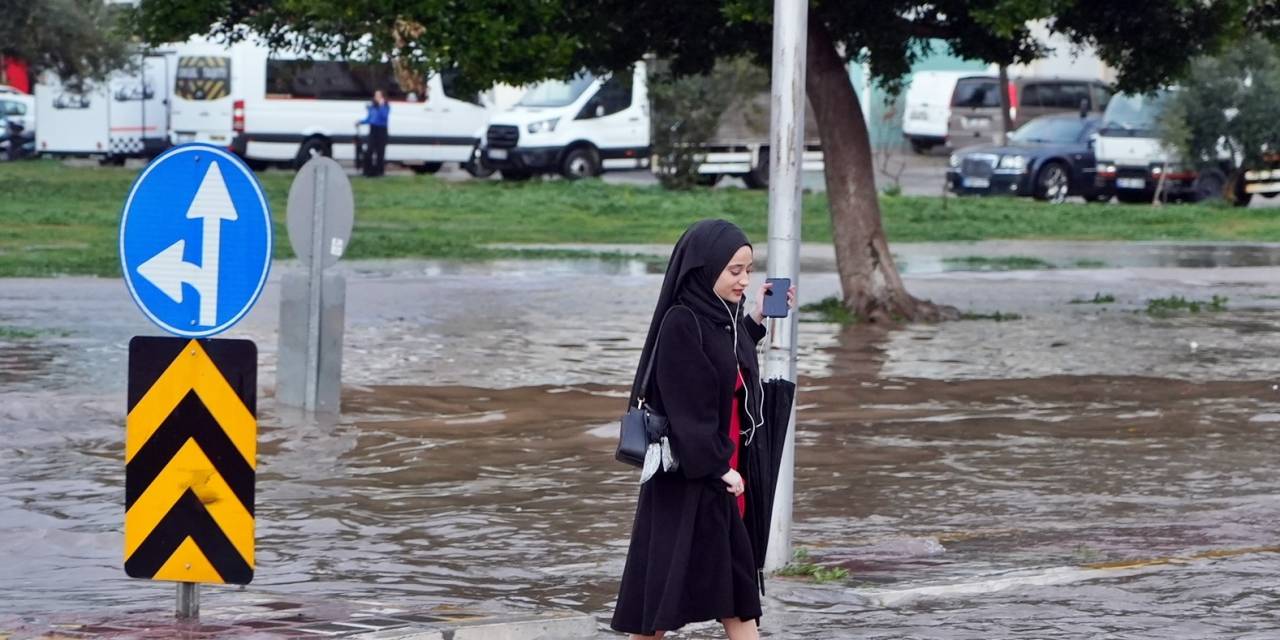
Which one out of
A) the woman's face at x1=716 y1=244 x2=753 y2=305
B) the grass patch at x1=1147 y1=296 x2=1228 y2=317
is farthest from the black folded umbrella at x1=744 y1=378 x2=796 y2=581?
the grass patch at x1=1147 y1=296 x2=1228 y2=317

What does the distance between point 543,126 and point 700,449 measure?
31.7 meters

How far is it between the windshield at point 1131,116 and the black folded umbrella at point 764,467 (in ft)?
94.7

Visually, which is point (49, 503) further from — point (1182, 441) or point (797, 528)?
point (1182, 441)

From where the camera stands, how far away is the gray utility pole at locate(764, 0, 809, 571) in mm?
7941

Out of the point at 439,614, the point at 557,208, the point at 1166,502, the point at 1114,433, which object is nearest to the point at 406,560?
the point at 439,614

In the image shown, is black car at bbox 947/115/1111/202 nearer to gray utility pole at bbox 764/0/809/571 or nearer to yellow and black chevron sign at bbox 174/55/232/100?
yellow and black chevron sign at bbox 174/55/232/100

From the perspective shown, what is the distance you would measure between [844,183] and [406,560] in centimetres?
956

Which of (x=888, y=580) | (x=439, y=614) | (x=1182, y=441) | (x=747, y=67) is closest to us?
(x=439, y=614)

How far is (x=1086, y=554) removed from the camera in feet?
28.2

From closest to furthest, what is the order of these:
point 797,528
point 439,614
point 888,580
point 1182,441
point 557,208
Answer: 1. point 439,614
2. point 888,580
3. point 797,528
4. point 1182,441
5. point 557,208

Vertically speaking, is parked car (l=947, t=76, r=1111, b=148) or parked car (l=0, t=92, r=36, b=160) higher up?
parked car (l=947, t=76, r=1111, b=148)

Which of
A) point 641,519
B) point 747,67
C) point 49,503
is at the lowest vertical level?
point 49,503

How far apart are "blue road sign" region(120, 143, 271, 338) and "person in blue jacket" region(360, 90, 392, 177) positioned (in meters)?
30.7

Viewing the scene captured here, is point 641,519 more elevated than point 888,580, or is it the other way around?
point 641,519
